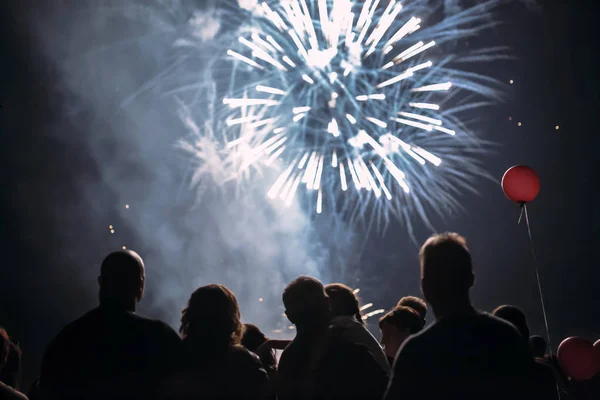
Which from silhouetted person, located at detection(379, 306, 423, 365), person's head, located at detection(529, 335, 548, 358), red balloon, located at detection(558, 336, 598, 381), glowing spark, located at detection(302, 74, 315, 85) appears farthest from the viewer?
glowing spark, located at detection(302, 74, 315, 85)

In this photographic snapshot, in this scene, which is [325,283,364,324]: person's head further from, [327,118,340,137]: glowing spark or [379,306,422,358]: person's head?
[327,118,340,137]: glowing spark

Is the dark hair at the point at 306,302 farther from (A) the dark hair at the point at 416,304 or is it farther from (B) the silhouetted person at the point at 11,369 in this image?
(B) the silhouetted person at the point at 11,369

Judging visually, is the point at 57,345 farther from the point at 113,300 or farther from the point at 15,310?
the point at 15,310

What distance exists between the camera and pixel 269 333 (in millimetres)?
29141

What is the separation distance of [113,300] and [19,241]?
48.1ft

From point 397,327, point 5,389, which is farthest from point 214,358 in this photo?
point 397,327

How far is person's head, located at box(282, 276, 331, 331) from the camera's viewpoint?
3371 millimetres

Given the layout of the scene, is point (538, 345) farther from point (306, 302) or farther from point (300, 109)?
point (300, 109)

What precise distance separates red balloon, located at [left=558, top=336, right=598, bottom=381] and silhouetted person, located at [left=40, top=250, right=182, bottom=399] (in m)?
5.08

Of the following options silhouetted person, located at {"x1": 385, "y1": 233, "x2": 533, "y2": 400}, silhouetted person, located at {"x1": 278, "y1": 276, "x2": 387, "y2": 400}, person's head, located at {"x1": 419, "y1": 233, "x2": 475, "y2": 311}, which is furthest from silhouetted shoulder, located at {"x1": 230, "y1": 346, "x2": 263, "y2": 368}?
person's head, located at {"x1": 419, "y1": 233, "x2": 475, "y2": 311}

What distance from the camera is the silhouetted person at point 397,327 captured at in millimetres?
4065

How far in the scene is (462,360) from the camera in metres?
2.18

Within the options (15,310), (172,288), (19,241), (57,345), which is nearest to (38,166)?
(19,241)

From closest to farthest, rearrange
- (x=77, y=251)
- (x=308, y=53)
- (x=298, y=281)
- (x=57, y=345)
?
(x=57, y=345) → (x=298, y=281) → (x=308, y=53) → (x=77, y=251)
